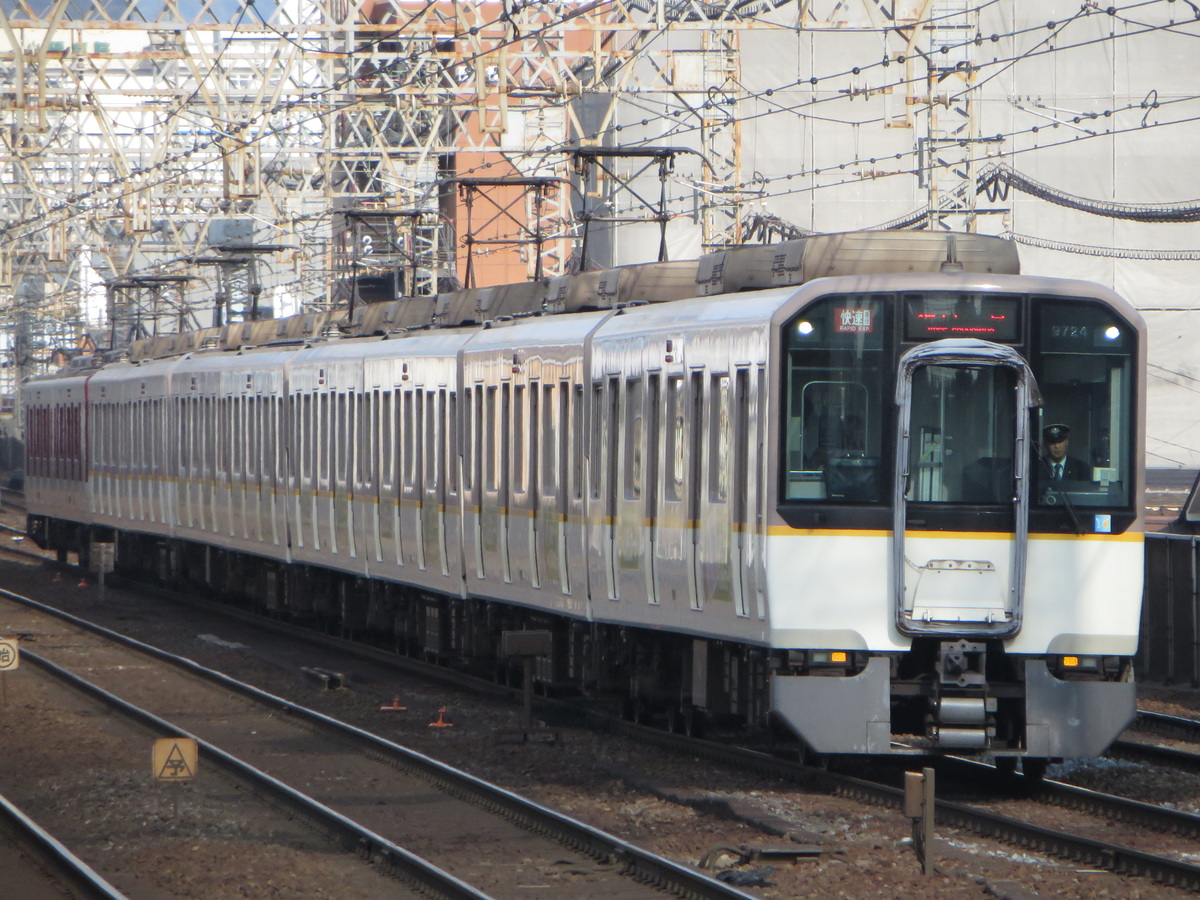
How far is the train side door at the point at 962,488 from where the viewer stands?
431 inches

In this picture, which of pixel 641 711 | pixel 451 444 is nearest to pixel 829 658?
pixel 641 711

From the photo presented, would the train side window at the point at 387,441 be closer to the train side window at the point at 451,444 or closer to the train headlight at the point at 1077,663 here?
the train side window at the point at 451,444

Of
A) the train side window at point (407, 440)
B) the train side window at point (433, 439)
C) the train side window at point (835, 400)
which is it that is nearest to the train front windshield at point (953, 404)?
the train side window at point (835, 400)

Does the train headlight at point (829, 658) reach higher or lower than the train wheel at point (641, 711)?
higher

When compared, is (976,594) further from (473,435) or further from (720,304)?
(473,435)

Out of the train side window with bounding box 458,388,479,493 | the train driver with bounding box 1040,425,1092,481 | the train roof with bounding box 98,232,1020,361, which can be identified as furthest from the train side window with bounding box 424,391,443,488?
the train driver with bounding box 1040,425,1092,481

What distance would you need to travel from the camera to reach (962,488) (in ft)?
36.3

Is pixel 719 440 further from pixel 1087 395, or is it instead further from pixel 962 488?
pixel 1087 395

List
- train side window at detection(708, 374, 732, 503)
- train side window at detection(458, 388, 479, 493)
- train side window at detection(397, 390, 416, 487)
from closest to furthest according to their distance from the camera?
train side window at detection(708, 374, 732, 503) → train side window at detection(458, 388, 479, 493) → train side window at detection(397, 390, 416, 487)

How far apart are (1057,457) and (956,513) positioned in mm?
648

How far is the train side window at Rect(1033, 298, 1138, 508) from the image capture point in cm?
1116

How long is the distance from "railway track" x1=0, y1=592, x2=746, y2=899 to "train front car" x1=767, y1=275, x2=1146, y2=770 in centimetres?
164

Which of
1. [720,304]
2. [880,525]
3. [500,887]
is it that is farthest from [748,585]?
[500,887]

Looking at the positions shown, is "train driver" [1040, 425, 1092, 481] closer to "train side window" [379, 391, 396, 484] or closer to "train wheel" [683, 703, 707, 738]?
"train wheel" [683, 703, 707, 738]
